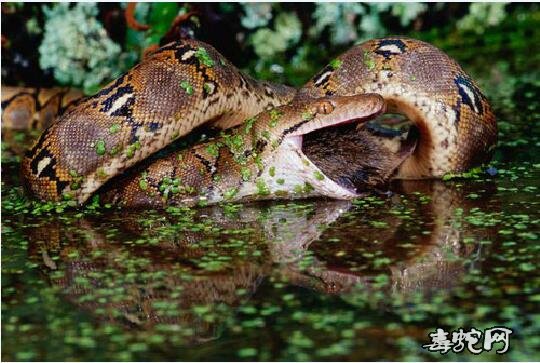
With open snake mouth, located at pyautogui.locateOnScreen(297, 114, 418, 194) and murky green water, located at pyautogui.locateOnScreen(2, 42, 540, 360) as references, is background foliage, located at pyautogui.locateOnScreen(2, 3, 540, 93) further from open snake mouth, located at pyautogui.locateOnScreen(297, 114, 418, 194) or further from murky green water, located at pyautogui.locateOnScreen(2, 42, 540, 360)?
murky green water, located at pyautogui.locateOnScreen(2, 42, 540, 360)

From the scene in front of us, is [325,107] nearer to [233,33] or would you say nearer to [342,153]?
[342,153]

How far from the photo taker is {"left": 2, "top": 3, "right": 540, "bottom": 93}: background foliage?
12.6 metres

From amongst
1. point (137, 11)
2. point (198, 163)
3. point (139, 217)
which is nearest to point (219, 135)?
point (198, 163)

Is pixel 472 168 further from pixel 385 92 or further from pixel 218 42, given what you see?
pixel 218 42

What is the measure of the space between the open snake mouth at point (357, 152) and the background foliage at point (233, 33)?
4397 millimetres

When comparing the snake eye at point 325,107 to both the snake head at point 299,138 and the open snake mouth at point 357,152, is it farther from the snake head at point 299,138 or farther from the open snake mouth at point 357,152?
the open snake mouth at point 357,152

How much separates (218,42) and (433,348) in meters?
8.46

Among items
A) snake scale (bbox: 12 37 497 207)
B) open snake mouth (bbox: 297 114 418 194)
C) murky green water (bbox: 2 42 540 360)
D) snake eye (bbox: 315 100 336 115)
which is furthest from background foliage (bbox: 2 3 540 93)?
snake eye (bbox: 315 100 336 115)

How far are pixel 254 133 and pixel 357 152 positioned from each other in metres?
0.82

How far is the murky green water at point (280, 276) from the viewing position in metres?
5.19

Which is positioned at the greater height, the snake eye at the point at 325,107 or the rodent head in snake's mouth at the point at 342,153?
the snake eye at the point at 325,107

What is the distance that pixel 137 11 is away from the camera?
40.7 ft

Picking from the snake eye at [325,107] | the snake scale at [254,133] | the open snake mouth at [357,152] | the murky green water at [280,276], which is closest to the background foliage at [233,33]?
the snake scale at [254,133]

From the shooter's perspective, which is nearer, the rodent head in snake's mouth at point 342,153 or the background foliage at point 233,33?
the rodent head in snake's mouth at point 342,153
